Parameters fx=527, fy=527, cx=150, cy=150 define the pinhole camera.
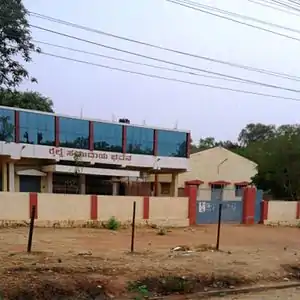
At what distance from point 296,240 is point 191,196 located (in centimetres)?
614

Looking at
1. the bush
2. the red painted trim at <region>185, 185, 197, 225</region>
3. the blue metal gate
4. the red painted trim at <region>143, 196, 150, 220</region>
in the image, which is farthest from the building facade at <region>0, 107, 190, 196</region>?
the red painted trim at <region>185, 185, 197, 225</region>

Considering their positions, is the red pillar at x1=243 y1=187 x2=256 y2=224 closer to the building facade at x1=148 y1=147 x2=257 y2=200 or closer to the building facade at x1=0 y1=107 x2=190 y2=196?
the building facade at x1=0 y1=107 x2=190 y2=196

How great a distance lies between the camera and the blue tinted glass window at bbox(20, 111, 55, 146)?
32656 millimetres

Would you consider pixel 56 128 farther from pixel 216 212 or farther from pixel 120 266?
pixel 120 266

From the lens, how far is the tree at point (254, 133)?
92137 millimetres

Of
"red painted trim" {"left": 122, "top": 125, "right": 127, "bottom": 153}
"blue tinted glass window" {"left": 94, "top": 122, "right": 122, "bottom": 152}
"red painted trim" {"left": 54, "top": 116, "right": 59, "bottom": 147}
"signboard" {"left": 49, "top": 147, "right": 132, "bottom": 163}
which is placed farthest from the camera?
"red painted trim" {"left": 122, "top": 125, "right": 127, "bottom": 153}

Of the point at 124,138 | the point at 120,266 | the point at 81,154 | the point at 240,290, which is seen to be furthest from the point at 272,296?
the point at 124,138

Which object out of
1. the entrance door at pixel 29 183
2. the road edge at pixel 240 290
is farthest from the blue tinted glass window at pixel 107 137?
the road edge at pixel 240 290

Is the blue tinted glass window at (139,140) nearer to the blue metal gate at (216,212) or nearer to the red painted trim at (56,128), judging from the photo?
the red painted trim at (56,128)

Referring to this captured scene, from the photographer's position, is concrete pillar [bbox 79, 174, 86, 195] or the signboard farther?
concrete pillar [bbox 79, 174, 86, 195]

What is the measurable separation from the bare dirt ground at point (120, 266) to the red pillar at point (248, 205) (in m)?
9.36

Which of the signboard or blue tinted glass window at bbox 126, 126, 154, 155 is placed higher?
blue tinted glass window at bbox 126, 126, 154, 155

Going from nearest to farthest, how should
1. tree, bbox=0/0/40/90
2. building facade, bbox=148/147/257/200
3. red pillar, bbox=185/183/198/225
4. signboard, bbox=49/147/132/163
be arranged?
tree, bbox=0/0/40/90
red pillar, bbox=185/183/198/225
signboard, bbox=49/147/132/163
building facade, bbox=148/147/257/200

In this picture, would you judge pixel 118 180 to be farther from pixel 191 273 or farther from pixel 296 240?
pixel 191 273
